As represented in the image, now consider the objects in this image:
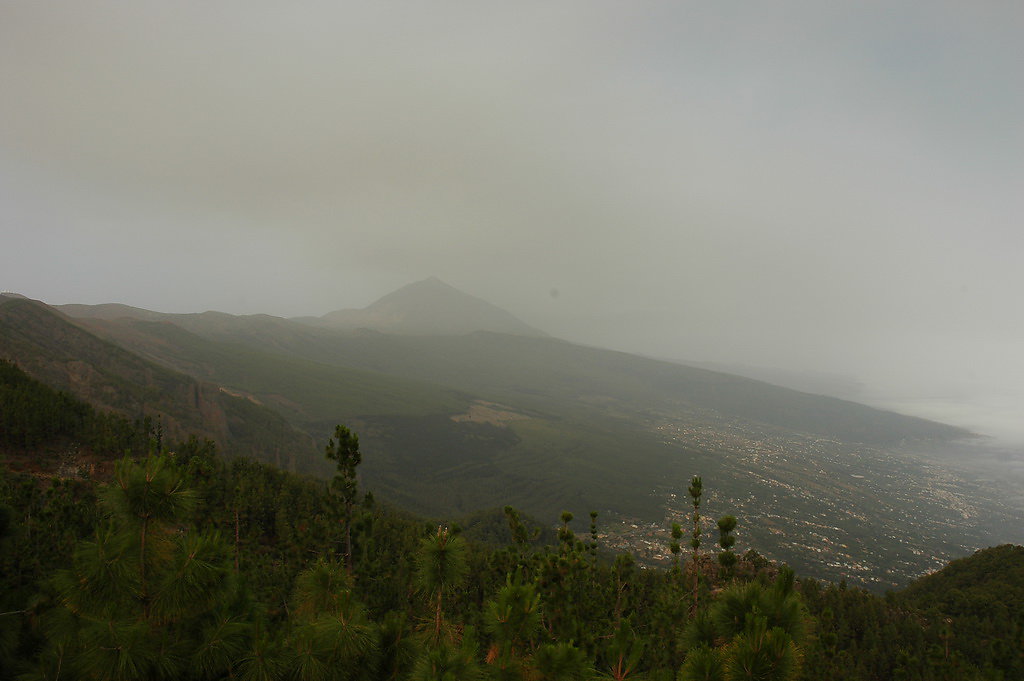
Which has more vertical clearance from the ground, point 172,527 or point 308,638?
point 172,527

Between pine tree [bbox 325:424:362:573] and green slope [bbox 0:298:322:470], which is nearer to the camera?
pine tree [bbox 325:424:362:573]

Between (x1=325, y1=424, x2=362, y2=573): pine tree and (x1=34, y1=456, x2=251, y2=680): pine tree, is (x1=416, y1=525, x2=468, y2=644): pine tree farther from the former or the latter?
(x1=325, y1=424, x2=362, y2=573): pine tree

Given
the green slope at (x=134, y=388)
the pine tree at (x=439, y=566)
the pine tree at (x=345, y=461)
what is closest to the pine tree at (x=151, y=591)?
the pine tree at (x=439, y=566)

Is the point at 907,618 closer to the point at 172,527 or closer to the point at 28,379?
the point at 172,527

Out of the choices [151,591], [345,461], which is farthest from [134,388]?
[151,591]

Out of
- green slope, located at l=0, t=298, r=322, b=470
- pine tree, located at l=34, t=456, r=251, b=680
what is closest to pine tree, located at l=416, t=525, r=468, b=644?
pine tree, located at l=34, t=456, r=251, b=680

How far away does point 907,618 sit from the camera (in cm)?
5753

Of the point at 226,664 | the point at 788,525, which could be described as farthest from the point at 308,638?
the point at 788,525

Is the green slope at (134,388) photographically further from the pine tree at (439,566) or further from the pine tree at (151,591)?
the pine tree at (439,566)

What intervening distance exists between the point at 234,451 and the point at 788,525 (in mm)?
227517

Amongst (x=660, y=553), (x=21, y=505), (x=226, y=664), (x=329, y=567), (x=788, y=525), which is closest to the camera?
(x=226, y=664)

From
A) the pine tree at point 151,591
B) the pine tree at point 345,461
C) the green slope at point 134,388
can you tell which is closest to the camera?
the pine tree at point 151,591

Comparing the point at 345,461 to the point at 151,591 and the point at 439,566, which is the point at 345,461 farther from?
the point at 151,591

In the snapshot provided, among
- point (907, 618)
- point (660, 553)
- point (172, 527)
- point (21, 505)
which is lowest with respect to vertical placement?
point (660, 553)
